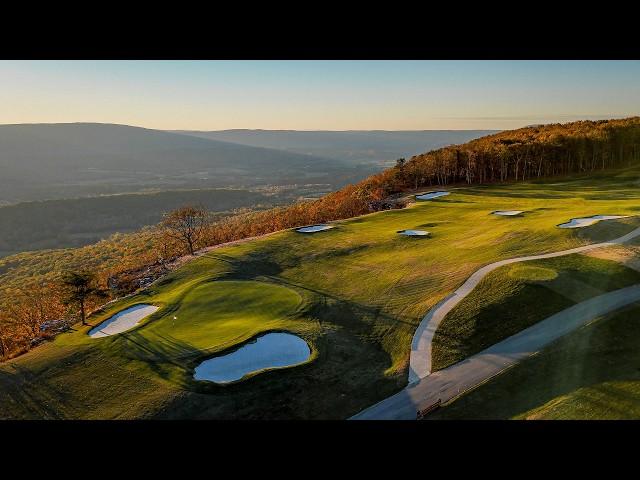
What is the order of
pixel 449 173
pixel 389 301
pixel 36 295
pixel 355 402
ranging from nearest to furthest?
pixel 355 402 → pixel 389 301 → pixel 36 295 → pixel 449 173

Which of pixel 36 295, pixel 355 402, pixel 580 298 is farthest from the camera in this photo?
pixel 36 295

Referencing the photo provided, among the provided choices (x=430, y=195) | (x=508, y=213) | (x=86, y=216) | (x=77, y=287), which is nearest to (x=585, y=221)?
(x=508, y=213)

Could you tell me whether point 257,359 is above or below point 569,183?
below

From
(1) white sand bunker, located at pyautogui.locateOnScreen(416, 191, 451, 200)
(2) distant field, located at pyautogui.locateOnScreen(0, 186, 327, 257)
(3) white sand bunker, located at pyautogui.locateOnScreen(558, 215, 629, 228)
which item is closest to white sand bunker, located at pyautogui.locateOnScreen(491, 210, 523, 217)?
(3) white sand bunker, located at pyautogui.locateOnScreen(558, 215, 629, 228)

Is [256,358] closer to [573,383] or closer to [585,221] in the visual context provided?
[573,383]

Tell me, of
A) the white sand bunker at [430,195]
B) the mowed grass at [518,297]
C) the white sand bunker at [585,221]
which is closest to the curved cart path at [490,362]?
the mowed grass at [518,297]

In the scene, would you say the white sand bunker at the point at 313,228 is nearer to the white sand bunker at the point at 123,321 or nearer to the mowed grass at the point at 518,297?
the white sand bunker at the point at 123,321
